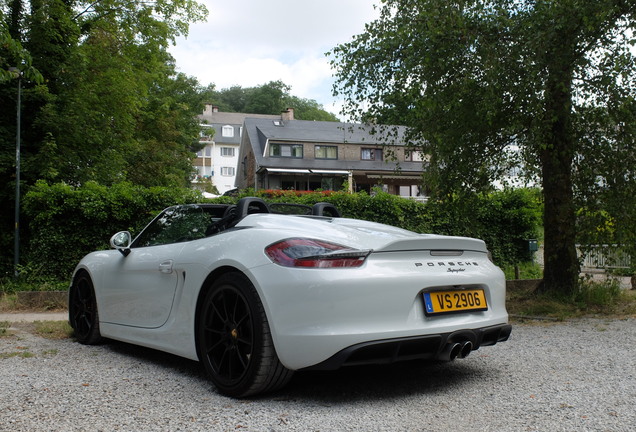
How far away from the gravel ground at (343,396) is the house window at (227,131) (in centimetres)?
7658

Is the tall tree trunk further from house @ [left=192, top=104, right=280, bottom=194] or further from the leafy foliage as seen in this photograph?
house @ [left=192, top=104, right=280, bottom=194]

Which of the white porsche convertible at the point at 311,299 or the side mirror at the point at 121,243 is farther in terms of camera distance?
the side mirror at the point at 121,243

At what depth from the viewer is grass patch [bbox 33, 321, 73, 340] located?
6.16 metres

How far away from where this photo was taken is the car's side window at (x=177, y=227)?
178 inches

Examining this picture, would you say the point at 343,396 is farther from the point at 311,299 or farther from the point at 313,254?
the point at 313,254

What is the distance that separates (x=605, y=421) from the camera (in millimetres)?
2916

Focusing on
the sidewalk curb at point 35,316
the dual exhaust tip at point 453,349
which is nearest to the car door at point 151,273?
the dual exhaust tip at point 453,349

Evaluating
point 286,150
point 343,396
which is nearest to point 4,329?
point 343,396

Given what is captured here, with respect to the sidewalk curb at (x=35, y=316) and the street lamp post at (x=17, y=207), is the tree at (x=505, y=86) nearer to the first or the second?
the sidewalk curb at (x=35, y=316)

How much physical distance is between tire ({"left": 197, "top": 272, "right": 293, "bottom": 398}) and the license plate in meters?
0.94

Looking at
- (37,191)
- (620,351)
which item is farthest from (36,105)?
(620,351)

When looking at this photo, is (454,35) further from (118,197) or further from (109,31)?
(109,31)

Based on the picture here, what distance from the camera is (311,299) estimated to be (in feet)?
10.2

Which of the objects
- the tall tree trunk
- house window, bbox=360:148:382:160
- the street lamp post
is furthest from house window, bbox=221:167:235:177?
the tall tree trunk
